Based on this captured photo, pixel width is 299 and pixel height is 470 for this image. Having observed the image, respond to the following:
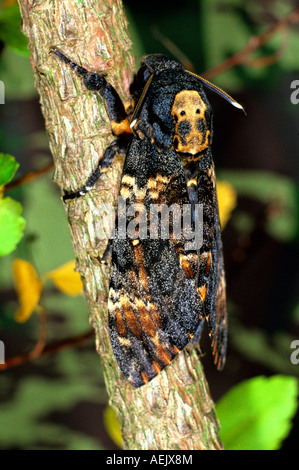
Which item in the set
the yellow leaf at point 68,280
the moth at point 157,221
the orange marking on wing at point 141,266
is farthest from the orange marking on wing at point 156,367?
the yellow leaf at point 68,280

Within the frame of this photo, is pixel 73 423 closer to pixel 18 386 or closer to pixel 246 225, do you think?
pixel 18 386

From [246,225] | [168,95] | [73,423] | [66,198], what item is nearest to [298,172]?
[246,225]

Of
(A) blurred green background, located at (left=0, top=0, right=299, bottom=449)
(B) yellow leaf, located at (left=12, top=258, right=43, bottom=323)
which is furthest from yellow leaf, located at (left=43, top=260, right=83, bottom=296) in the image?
(A) blurred green background, located at (left=0, top=0, right=299, bottom=449)

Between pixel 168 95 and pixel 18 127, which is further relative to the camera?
pixel 18 127

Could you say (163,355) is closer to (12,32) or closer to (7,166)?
(7,166)

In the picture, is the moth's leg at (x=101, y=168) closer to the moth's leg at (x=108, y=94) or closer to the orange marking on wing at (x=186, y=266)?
the moth's leg at (x=108, y=94)

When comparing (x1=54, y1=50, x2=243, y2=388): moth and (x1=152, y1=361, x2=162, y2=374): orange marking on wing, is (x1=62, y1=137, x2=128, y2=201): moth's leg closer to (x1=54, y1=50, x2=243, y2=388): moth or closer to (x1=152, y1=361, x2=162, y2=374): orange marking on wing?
(x1=54, y1=50, x2=243, y2=388): moth
